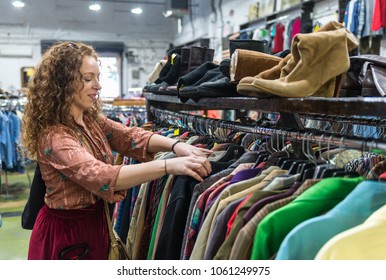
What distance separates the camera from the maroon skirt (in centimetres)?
174

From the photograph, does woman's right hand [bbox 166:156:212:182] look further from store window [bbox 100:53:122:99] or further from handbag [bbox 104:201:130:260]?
store window [bbox 100:53:122:99]

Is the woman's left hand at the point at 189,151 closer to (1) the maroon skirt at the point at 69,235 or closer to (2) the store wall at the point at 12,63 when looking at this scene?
(1) the maroon skirt at the point at 69,235

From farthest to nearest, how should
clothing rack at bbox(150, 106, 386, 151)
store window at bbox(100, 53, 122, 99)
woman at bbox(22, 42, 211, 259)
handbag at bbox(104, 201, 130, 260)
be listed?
store window at bbox(100, 53, 122, 99)
handbag at bbox(104, 201, 130, 260)
woman at bbox(22, 42, 211, 259)
clothing rack at bbox(150, 106, 386, 151)

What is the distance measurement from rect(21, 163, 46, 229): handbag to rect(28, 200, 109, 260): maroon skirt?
0.25 ft

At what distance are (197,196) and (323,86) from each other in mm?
526

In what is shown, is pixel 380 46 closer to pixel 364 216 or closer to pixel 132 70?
pixel 364 216

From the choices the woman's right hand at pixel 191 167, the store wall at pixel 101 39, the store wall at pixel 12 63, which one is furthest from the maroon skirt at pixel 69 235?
the store wall at pixel 12 63

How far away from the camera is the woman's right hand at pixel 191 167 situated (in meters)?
1.43

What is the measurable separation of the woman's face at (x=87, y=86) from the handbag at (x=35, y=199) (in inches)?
13.2

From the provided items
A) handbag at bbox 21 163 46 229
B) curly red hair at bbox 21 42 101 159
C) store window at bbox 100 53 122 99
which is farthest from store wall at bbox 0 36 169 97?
curly red hair at bbox 21 42 101 159

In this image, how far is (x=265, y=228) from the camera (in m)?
0.95

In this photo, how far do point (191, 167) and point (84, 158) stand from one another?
15.9 inches

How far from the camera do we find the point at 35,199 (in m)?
1.88
